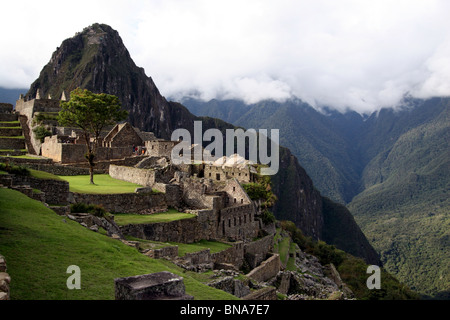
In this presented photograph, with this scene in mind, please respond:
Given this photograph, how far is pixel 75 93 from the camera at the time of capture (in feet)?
121

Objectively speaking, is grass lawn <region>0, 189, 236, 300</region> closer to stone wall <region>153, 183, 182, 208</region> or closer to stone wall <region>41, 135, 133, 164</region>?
stone wall <region>153, 183, 182, 208</region>

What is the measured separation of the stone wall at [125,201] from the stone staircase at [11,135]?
18.6 m

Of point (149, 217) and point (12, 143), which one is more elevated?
point (12, 143)

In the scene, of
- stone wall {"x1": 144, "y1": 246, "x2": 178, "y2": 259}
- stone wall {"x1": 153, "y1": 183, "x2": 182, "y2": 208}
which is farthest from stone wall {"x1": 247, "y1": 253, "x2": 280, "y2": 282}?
stone wall {"x1": 144, "y1": 246, "x2": 178, "y2": 259}

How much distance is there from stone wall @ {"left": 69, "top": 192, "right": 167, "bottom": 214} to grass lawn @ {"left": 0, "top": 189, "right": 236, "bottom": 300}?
717 centimetres

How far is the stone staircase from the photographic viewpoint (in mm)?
40181

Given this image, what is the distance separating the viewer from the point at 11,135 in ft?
159

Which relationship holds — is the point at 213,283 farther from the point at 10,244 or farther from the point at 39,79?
the point at 39,79

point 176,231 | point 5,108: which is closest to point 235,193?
point 176,231

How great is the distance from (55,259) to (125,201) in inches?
550

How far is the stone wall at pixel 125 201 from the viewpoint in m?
21.5

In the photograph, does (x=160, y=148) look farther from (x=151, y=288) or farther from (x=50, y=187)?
(x=151, y=288)

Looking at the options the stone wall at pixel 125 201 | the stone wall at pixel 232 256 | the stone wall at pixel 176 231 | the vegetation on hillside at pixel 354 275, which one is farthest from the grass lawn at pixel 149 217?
the vegetation on hillside at pixel 354 275
